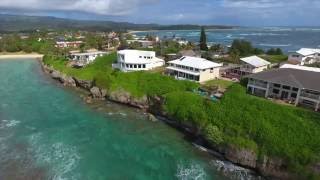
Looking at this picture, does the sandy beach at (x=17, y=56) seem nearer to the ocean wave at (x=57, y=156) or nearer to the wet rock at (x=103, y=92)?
the wet rock at (x=103, y=92)

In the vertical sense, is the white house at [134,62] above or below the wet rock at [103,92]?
above

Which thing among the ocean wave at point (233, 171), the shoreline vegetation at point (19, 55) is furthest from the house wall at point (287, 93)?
the shoreline vegetation at point (19, 55)

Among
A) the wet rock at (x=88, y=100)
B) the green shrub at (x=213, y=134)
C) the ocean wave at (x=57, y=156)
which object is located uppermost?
the green shrub at (x=213, y=134)

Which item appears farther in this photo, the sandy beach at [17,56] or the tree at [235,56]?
the sandy beach at [17,56]

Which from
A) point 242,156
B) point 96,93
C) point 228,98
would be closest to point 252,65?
point 228,98

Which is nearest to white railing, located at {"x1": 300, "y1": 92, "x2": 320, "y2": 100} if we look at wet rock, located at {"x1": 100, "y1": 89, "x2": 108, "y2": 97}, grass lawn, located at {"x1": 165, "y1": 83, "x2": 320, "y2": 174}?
grass lawn, located at {"x1": 165, "y1": 83, "x2": 320, "y2": 174}

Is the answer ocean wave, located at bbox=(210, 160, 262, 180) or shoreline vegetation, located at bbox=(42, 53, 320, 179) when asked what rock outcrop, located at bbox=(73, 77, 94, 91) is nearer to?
shoreline vegetation, located at bbox=(42, 53, 320, 179)

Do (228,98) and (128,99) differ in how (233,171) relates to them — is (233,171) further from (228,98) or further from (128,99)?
(128,99)
